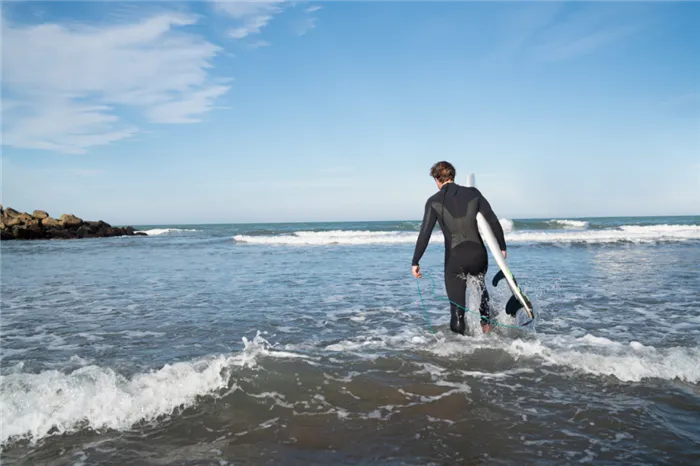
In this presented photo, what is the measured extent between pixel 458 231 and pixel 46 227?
44275 millimetres

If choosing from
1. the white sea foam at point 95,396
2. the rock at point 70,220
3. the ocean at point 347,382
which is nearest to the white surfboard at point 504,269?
the ocean at point 347,382

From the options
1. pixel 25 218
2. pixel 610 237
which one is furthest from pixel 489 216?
pixel 25 218

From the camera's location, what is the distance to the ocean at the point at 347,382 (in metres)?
3.14

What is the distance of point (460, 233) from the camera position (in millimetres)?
5629

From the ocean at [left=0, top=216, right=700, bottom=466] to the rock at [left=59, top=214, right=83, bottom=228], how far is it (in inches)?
1471

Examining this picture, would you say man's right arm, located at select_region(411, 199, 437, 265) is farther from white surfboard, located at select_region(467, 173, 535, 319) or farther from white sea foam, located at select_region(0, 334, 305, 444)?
white sea foam, located at select_region(0, 334, 305, 444)

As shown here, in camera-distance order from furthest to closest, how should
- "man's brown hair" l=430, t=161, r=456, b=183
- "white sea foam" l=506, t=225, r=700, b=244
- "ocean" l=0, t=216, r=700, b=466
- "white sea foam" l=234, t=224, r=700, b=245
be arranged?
"white sea foam" l=234, t=224, r=700, b=245 → "white sea foam" l=506, t=225, r=700, b=244 → "man's brown hair" l=430, t=161, r=456, b=183 → "ocean" l=0, t=216, r=700, b=466

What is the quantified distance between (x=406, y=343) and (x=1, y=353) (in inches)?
199

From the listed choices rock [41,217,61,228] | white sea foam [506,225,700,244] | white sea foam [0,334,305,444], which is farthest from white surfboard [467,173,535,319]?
rock [41,217,61,228]

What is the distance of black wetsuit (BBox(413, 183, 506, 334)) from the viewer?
559 centimetres

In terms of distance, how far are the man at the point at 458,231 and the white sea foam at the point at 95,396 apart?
2.89m

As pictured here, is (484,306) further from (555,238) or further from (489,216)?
(555,238)

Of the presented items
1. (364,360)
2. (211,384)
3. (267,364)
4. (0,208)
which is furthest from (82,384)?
(0,208)

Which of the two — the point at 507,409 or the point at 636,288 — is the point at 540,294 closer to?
the point at 636,288
